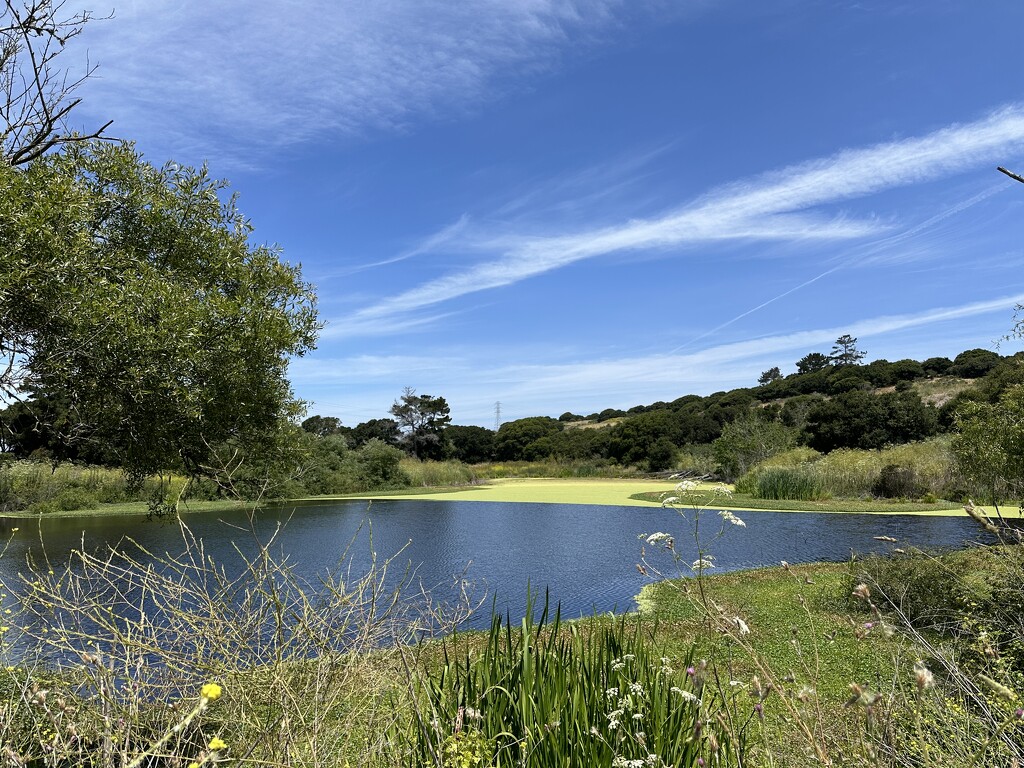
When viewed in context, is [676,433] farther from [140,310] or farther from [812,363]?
[140,310]

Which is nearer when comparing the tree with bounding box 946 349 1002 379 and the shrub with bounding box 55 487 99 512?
the shrub with bounding box 55 487 99 512

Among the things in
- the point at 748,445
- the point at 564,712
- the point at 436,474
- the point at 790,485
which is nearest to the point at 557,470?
the point at 436,474

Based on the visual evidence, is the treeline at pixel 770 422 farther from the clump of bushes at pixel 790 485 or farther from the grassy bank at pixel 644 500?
the clump of bushes at pixel 790 485

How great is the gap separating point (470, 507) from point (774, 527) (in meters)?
12.5

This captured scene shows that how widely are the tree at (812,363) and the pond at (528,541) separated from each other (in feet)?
154

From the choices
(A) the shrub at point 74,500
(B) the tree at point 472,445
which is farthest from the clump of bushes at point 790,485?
(B) the tree at point 472,445

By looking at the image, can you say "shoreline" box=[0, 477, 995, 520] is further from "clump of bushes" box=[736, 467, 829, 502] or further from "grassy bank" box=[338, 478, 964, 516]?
"clump of bushes" box=[736, 467, 829, 502]

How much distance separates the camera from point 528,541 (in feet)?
53.2

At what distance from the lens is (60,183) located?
582cm

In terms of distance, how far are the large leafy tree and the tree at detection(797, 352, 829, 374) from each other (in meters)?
62.3

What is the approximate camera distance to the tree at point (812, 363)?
6241 cm

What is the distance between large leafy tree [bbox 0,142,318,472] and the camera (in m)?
5.54

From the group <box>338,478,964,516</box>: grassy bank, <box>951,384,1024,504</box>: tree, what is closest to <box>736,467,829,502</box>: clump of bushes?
<box>338,478,964,516</box>: grassy bank

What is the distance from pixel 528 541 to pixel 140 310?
11.9m
